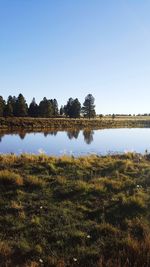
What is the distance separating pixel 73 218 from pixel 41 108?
286ft

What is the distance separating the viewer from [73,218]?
1000 cm

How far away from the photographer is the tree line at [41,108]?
85.3m

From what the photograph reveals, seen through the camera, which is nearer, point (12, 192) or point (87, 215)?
point (87, 215)

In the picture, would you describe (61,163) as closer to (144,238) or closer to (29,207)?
(29,207)

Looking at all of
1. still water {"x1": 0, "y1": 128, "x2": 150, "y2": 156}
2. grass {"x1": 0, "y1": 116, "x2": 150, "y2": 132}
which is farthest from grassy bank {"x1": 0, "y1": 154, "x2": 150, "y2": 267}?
grass {"x1": 0, "y1": 116, "x2": 150, "y2": 132}

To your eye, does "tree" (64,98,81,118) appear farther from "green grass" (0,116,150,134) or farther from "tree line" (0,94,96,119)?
"green grass" (0,116,150,134)

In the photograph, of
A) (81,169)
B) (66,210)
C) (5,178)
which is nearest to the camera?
(66,210)

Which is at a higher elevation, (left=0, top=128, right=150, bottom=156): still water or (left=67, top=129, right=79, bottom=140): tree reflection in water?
(left=0, top=128, right=150, bottom=156): still water

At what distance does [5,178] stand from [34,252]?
202 inches

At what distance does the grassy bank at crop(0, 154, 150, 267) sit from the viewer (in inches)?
310

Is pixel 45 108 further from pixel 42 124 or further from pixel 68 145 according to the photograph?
pixel 68 145

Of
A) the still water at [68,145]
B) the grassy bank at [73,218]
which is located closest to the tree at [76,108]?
the still water at [68,145]

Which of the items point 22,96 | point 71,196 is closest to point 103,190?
point 71,196

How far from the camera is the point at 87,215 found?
1023 centimetres
